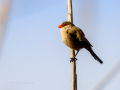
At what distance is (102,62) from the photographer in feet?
12.1

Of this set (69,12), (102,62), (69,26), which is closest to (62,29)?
(69,26)

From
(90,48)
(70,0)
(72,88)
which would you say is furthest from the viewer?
(90,48)

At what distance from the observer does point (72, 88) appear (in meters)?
2.56

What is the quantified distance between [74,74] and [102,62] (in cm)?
114

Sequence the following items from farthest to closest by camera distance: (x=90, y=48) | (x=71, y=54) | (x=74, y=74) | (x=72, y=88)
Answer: (x=90, y=48), (x=71, y=54), (x=74, y=74), (x=72, y=88)

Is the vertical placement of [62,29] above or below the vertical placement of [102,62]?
above

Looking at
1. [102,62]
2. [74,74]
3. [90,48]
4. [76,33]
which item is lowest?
[74,74]

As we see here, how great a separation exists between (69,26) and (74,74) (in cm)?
137

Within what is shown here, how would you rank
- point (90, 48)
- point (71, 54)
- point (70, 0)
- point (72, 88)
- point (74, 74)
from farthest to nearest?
point (90, 48) → point (71, 54) → point (70, 0) → point (74, 74) → point (72, 88)

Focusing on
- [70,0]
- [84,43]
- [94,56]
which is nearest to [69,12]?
[70,0]

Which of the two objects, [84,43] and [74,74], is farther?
[84,43]

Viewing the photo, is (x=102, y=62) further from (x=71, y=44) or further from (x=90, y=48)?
(x=71, y=44)

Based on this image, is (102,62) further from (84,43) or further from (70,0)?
(70,0)

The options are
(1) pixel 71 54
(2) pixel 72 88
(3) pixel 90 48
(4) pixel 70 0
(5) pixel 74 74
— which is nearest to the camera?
(2) pixel 72 88
